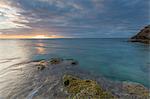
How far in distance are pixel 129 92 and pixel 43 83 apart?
8963 millimetres

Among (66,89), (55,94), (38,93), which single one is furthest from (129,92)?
(38,93)

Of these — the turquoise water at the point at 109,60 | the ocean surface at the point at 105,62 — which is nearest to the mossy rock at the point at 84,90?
the ocean surface at the point at 105,62

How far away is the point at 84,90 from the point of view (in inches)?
481

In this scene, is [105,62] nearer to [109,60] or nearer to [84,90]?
[109,60]

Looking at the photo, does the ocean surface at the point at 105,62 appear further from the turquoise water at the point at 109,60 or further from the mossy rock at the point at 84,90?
the mossy rock at the point at 84,90

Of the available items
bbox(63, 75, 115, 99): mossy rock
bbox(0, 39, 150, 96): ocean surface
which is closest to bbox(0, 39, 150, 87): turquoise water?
bbox(0, 39, 150, 96): ocean surface

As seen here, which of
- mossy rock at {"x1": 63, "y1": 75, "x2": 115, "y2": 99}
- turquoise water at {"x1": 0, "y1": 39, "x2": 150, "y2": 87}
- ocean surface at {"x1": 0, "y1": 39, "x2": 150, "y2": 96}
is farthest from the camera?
turquoise water at {"x1": 0, "y1": 39, "x2": 150, "y2": 87}

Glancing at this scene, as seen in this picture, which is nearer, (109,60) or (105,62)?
(105,62)

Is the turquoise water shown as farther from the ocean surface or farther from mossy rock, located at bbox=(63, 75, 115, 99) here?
mossy rock, located at bbox=(63, 75, 115, 99)

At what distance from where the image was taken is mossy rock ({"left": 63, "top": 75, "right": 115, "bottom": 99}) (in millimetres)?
11500

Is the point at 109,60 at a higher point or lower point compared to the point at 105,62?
lower

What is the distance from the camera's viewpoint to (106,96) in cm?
1140

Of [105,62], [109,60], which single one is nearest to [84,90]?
[105,62]

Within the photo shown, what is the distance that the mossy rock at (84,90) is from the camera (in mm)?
11500
